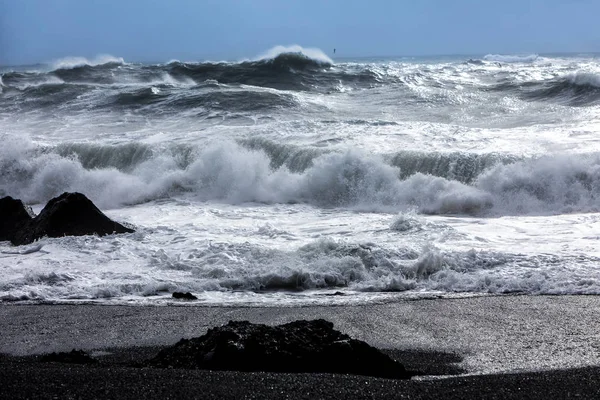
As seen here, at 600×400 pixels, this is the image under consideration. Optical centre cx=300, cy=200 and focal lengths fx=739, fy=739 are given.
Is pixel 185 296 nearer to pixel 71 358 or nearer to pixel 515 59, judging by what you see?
pixel 71 358

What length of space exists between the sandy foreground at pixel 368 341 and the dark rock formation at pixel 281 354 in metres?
0.23

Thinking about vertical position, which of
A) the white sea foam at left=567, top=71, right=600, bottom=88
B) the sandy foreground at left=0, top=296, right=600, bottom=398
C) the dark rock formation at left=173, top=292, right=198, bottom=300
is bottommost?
the dark rock formation at left=173, top=292, right=198, bottom=300

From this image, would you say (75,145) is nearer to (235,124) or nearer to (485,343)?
(235,124)

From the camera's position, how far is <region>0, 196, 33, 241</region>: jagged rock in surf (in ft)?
28.0

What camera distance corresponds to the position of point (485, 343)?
480cm

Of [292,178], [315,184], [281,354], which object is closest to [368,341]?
[281,354]

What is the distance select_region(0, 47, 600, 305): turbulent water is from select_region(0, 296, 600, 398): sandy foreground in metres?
0.52

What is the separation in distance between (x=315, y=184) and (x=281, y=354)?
8.00m

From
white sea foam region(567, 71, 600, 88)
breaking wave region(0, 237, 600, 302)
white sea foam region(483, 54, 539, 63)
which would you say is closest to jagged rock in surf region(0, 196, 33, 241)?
breaking wave region(0, 237, 600, 302)

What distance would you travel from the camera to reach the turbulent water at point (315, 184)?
267 inches

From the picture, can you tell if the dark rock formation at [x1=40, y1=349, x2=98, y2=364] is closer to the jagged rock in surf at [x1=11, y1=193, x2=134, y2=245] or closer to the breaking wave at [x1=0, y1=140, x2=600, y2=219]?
the jagged rock in surf at [x1=11, y1=193, x2=134, y2=245]

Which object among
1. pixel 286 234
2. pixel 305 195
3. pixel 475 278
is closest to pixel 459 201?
pixel 305 195

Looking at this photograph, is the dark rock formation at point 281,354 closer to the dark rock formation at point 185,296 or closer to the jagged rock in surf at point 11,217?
the dark rock formation at point 185,296

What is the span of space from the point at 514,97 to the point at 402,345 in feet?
52.9
